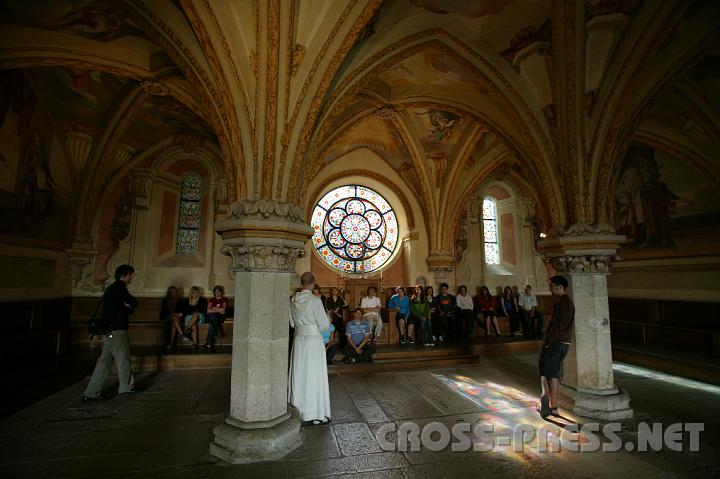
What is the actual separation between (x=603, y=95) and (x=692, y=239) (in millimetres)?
5471

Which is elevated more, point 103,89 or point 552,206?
point 103,89

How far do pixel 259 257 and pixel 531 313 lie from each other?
8439mm

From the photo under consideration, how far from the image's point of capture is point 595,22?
4172 millimetres

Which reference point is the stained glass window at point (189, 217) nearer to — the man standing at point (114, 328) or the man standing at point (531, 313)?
the man standing at point (114, 328)

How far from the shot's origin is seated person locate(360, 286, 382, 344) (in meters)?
7.39

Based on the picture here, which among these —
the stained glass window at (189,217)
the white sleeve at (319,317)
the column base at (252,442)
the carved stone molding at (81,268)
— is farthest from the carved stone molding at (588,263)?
the carved stone molding at (81,268)

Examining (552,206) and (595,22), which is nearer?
(595,22)

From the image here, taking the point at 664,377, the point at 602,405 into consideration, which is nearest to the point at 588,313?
the point at 602,405

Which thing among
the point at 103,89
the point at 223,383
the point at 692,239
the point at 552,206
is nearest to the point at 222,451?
the point at 223,383

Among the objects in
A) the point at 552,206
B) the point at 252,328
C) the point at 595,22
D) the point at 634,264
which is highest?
the point at 595,22

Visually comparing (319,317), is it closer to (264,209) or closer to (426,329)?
(264,209)

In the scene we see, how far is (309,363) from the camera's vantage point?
11.8 ft

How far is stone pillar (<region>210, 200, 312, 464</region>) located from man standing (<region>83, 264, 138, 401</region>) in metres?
1.87

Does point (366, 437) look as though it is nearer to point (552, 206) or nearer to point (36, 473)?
point (36, 473)
